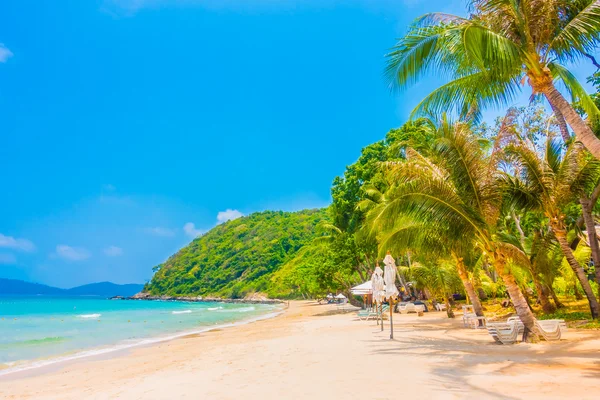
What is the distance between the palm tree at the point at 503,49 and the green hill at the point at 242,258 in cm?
6574

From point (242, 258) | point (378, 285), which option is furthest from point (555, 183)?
point (242, 258)

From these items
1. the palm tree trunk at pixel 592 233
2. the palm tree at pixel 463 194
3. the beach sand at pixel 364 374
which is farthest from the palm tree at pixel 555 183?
the beach sand at pixel 364 374

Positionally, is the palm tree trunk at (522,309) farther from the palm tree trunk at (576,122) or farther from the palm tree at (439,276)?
the palm tree at (439,276)

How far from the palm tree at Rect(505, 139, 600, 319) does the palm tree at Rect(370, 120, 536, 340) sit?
2.04 metres

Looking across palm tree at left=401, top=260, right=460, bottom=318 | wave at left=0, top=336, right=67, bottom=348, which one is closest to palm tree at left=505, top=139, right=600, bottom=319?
palm tree at left=401, top=260, right=460, bottom=318

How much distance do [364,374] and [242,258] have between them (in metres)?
96.5

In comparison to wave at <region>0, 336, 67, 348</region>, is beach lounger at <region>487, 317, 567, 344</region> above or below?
above

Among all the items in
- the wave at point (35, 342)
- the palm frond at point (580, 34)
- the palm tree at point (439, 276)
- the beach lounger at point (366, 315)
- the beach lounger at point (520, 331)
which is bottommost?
the wave at point (35, 342)

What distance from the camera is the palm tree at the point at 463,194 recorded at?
7977 mm

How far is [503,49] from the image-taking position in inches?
215

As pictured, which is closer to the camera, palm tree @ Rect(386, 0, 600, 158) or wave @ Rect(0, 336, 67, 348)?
palm tree @ Rect(386, 0, 600, 158)

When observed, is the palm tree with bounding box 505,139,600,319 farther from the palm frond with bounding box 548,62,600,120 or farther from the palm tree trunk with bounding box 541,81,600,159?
the palm tree trunk with bounding box 541,81,600,159

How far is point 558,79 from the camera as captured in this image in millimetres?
8086

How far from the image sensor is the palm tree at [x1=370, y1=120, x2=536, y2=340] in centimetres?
798
